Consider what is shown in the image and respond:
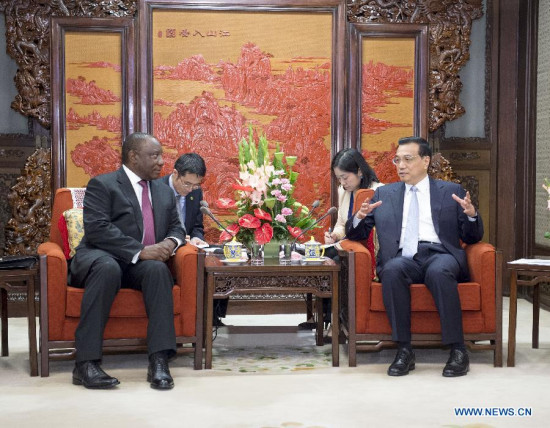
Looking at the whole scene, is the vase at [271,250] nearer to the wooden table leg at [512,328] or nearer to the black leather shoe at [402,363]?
the black leather shoe at [402,363]

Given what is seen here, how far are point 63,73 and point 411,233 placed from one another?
284cm

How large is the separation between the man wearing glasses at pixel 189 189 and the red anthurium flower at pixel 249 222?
0.63 m

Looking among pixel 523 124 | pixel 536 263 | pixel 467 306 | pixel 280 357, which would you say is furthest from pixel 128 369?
pixel 523 124

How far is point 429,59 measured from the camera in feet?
18.8

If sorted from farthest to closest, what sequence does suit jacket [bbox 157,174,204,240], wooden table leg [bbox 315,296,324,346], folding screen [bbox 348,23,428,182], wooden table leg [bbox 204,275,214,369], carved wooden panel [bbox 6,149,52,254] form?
folding screen [bbox 348,23,428,182] → carved wooden panel [bbox 6,149,52,254] → suit jacket [bbox 157,174,204,240] → wooden table leg [bbox 315,296,324,346] → wooden table leg [bbox 204,275,214,369]

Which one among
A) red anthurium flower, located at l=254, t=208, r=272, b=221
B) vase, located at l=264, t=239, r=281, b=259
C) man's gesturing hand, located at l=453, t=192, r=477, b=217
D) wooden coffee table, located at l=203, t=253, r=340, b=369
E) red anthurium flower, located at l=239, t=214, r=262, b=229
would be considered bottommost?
wooden coffee table, located at l=203, t=253, r=340, b=369

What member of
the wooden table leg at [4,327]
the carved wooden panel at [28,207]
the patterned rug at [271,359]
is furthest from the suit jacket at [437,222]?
the carved wooden panel at [28,207]

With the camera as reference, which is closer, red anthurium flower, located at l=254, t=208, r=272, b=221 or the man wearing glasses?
red anthurium flower, located at l=254, t=208, r=272, b=221

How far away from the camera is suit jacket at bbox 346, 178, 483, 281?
392 centimetres

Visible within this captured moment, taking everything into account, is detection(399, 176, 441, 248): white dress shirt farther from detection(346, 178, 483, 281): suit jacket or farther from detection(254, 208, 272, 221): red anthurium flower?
detection(254, 208, 272, 221): red anthurium flower

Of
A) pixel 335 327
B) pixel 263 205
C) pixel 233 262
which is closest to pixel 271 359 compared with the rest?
pixel 335 327

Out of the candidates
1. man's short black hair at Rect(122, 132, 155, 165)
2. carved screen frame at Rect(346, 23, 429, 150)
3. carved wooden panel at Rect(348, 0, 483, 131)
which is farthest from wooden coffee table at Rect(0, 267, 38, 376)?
carved wooden panel at Rect(348, 0, 483, 131)

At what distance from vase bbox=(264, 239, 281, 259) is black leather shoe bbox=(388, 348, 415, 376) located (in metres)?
0.83

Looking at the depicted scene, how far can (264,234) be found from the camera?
3924mm
